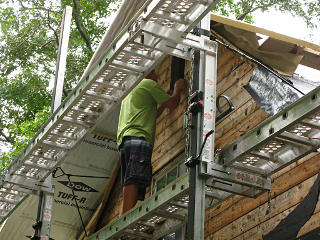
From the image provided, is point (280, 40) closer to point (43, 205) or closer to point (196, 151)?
point (196, 151)

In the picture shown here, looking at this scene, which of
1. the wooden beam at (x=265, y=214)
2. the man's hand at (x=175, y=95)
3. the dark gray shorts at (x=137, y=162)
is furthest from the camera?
the man's hand at (x=175, y=95)

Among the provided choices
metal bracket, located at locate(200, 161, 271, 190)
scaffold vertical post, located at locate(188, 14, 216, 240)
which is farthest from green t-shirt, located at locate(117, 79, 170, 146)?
metal bracket, located at locate(200, 161, 271, 190)

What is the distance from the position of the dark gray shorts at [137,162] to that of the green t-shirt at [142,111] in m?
0.11

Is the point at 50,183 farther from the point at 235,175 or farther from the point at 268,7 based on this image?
the point at 268,7

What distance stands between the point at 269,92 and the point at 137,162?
6.06 ft

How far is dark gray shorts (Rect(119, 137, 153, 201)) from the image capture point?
7785 mm

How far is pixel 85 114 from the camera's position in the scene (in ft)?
25.1

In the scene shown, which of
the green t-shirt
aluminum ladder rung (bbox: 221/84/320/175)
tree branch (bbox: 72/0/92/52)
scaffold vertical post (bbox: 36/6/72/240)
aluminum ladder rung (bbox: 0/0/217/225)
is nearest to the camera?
aluminum ladder rung (bbox: 221/84/320/175)

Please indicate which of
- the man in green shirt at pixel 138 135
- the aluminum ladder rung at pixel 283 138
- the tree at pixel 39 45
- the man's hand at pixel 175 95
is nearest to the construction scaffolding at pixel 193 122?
the aluminum ladder rung at pixel 283 138

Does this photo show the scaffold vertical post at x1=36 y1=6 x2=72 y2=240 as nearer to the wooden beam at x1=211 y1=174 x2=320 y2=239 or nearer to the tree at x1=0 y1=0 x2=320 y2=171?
the wooden beam at x1=211 y1=174 x2=320 y2=239

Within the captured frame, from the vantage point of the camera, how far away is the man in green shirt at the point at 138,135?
25.7 ft

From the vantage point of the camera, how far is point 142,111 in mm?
8180

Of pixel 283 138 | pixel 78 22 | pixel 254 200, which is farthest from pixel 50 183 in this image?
pixel 78 22

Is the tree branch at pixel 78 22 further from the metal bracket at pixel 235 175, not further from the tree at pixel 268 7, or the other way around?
the metal bracket at pixel 235 175
